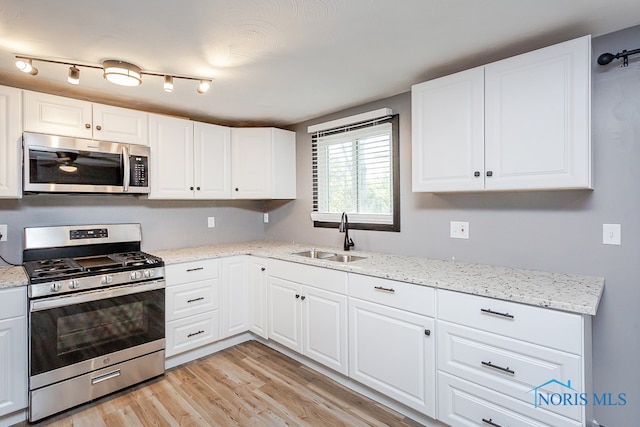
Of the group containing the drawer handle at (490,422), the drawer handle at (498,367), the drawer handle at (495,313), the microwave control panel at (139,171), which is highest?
the microwave control panel at (139,171)

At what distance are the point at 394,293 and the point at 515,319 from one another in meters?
0.66

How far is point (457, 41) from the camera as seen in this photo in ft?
5.90

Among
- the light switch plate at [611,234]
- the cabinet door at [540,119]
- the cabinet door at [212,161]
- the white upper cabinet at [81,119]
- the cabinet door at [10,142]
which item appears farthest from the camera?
the cabinet door at [212,161]

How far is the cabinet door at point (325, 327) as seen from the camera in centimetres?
232

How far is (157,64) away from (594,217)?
106 inches

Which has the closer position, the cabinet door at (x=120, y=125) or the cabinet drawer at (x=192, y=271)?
the cabinet door at (x=120, y=125)

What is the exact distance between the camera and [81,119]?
7.96ft

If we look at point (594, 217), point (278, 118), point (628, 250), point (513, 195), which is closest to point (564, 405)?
point (628, 250)

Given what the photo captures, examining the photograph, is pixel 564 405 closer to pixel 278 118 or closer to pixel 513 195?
pixel 513 195

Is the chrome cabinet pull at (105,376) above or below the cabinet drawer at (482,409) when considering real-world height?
below

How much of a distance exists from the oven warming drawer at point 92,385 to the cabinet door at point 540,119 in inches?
104

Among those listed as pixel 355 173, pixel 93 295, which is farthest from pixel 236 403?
pixel 355 173

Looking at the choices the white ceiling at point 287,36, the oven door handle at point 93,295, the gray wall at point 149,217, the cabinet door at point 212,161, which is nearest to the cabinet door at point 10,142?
the white ceiling at point 287,36

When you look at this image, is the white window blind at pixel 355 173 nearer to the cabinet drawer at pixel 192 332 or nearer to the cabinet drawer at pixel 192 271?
the cabinet drawer at pixel 192 271
